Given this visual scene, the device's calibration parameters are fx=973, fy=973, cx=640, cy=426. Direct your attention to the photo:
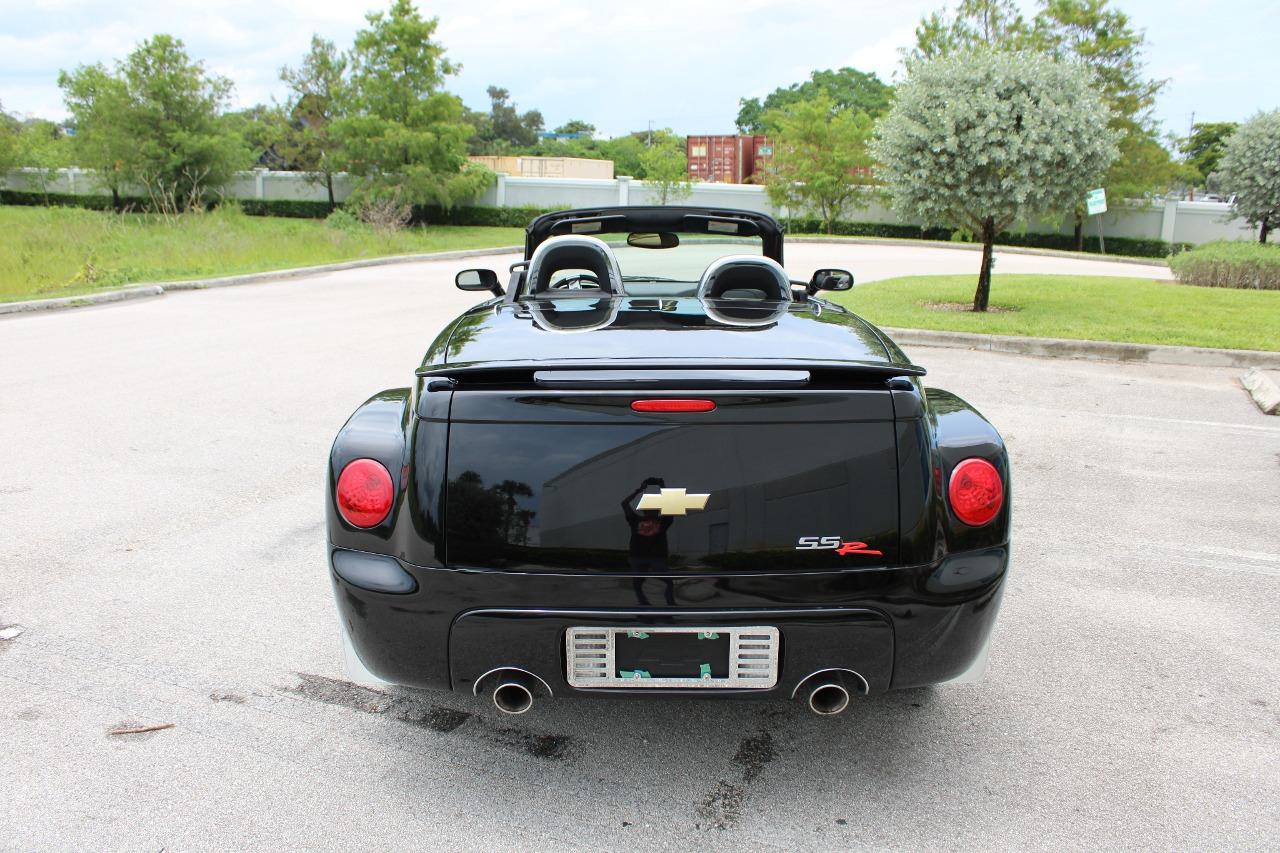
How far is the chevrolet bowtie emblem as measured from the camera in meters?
2.47

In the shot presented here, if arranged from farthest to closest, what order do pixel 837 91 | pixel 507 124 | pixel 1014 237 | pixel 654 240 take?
pixel 507 124 < pixel 837 91 < pixel 1014 237 < pixel 654 240

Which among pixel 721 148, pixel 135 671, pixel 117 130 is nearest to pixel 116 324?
pixel 135 671

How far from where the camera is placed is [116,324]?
1211cm

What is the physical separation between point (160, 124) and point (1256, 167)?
117 feet

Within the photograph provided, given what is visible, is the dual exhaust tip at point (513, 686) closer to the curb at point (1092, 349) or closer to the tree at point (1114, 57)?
the curb at point (1092, 349)

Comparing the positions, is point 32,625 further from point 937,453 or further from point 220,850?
point 937,453

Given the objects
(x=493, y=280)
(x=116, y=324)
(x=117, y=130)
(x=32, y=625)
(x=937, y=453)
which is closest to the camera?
(x=937, y=453)

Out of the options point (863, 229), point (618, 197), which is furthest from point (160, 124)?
point (863, 229)

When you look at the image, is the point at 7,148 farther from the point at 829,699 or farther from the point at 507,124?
the point at 507,124

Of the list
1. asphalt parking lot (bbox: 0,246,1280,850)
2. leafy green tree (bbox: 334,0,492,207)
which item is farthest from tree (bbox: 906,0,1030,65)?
asphalt parking lot (bbox: 0,246,1280,850)

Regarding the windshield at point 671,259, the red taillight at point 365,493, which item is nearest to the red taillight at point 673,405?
the red taillight at point 365,493

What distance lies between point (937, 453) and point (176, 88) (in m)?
40.2

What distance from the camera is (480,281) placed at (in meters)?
5.20

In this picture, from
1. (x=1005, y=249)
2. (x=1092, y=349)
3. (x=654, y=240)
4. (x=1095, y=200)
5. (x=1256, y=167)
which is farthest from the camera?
(x=1005, y=249)
